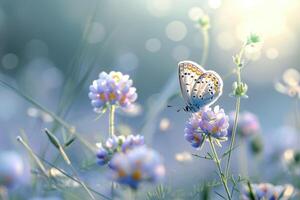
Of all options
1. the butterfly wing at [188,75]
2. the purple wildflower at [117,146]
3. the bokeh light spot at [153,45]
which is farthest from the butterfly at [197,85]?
the bokeh light spot at [153,45]

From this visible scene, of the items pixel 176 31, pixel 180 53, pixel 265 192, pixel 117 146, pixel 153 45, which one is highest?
pixel 117 146

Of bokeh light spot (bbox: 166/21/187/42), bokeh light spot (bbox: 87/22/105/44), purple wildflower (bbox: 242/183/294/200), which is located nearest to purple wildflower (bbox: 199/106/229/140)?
purple wildflower (bbox: 242/183/294/200)

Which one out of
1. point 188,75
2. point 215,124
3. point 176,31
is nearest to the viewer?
point 215,124

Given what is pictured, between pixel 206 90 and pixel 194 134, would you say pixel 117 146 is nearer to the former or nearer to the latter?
pixel 194 134

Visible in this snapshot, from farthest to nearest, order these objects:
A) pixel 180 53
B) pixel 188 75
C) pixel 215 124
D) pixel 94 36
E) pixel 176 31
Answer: pixel 176 31 < pixel 180 53 < pixel 94 36 < pixel 188 75 < pixel 215 124

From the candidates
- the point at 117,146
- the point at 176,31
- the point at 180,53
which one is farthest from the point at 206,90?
the point at 176,31

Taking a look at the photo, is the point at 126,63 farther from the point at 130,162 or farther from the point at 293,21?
the point at 130,162

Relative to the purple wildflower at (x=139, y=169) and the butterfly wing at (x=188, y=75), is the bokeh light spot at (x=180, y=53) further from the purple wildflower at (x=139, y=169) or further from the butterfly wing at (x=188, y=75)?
the purple wildflower at (x=139, y=169)
